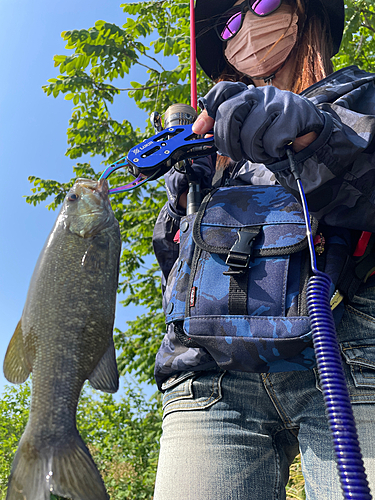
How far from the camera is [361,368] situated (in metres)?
1.34

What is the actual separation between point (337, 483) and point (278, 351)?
45 cm

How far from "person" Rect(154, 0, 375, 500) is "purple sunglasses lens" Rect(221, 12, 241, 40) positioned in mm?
837

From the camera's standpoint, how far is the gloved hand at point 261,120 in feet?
4.13

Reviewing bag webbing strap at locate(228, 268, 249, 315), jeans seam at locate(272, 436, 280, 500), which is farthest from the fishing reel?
jeans seam at locate(272, 436, 280, 500)

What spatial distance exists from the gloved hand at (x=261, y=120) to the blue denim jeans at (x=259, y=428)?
2.06 ft

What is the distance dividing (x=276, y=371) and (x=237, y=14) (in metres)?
1.88

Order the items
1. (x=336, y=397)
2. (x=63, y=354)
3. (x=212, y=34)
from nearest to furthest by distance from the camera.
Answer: (x=336, y=397) < (x=63, y=354) < (x=212, y=34)

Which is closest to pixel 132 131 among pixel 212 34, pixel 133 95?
pixel 133 95

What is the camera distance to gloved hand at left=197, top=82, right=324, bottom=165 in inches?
49.5

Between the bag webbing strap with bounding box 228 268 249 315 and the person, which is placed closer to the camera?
the person

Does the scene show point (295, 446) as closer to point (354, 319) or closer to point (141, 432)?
point (354, 319)

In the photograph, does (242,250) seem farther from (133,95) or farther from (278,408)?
(133,95)

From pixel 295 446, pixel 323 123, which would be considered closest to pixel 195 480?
pixel 295 446

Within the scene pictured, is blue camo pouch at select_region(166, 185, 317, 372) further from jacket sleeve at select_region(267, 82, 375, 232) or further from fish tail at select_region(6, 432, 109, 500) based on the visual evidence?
fish tail at select_region(6, 432, 109, 500)
